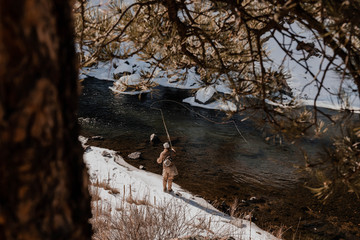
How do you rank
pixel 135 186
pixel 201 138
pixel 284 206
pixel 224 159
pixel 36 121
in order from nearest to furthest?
pixel 36 121 < pixel 135 186 < pixel 284 206 < pixel 224 159 < pixel 201 138

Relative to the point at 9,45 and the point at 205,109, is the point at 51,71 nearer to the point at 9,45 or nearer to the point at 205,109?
the point at 9,45

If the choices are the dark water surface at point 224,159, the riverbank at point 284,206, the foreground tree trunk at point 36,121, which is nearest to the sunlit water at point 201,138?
→ the dark water surface at point 224,159

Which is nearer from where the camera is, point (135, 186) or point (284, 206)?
point (135, 186)

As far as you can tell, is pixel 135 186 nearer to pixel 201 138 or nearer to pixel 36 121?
pixel 201 138

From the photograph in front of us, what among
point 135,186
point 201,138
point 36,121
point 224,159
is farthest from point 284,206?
point 36,121

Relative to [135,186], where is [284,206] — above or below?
below

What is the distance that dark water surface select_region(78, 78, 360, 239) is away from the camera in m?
5.94

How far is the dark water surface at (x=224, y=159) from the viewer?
594 centimetres

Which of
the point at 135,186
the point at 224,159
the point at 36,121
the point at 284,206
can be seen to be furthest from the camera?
the point at 224,159

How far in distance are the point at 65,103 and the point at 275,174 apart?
7.79m

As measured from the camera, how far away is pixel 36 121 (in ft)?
1.99

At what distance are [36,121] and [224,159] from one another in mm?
8067

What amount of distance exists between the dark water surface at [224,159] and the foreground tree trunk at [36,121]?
2694mm

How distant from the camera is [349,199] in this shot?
6.57m
